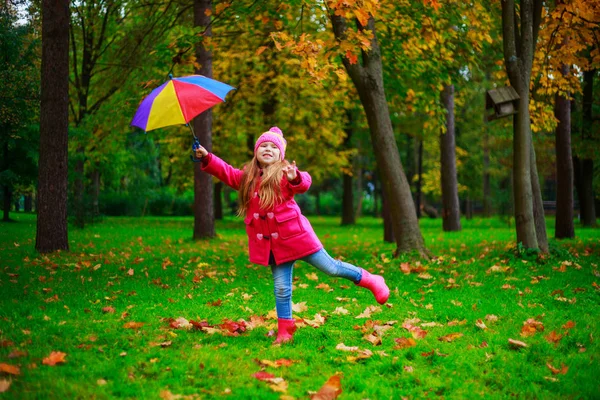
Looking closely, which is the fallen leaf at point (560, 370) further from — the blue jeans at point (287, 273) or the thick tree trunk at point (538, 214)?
the thick tree trunk at point (538, 214)

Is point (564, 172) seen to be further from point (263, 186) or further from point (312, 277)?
point (263, 186)

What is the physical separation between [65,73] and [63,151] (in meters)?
1.49

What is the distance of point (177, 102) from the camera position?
221 inches

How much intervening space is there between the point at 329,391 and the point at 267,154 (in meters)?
Answer: 2.31

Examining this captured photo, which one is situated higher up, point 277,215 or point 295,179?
point 295,179

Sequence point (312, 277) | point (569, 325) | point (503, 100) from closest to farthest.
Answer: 1. point (569, 325)
2. point (312, 277)
3. point (503, 100)

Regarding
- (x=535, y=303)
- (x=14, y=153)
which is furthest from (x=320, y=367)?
(x=14, y=153)

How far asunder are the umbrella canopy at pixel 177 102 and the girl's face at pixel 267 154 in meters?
0.61

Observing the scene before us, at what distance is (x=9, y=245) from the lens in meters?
12.3

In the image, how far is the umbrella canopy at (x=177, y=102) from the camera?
18.2 ft

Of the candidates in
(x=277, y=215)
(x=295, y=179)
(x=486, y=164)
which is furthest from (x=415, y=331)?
(x=486, y=164)

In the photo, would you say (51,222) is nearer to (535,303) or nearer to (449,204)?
(535,303)

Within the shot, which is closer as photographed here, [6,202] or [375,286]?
[375,286]

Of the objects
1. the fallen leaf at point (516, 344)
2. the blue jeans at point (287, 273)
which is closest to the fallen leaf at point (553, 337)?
the fallen leaf at point (516, 344)
